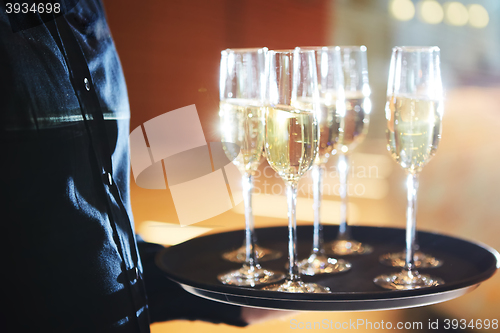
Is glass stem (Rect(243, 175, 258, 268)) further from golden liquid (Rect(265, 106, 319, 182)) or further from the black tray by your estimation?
golden liquid (Rect(265, 106, 319, 182))

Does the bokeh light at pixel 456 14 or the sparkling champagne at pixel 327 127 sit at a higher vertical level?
the bokeh light at pixel 456 14

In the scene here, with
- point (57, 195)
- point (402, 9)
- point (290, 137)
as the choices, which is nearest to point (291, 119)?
point (290, 137)

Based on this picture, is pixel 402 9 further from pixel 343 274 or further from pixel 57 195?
pixel 57 195

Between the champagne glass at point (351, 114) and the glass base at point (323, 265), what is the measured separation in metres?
0.11

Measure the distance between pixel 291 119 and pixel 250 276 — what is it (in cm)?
23

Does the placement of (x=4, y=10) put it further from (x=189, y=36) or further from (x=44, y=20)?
(x=189, y=36)

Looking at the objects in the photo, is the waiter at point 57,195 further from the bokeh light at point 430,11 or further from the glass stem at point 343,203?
the bokeh light at point 430,11

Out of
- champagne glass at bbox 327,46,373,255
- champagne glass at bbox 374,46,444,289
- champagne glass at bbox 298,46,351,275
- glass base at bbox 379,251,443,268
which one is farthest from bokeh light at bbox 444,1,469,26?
glass base at bbox 379,251,443,268

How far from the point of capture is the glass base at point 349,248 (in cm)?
81

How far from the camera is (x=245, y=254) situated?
803 millimetres

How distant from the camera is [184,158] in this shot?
1.38m

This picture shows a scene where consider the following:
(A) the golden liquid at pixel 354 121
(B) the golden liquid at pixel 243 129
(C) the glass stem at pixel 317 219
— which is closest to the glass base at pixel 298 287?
(C) the glass stem at pixel 317 219

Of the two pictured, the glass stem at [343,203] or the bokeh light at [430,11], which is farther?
the bokeh light at [430,11]

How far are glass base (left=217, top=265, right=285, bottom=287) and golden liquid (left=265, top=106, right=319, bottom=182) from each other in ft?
0.51
